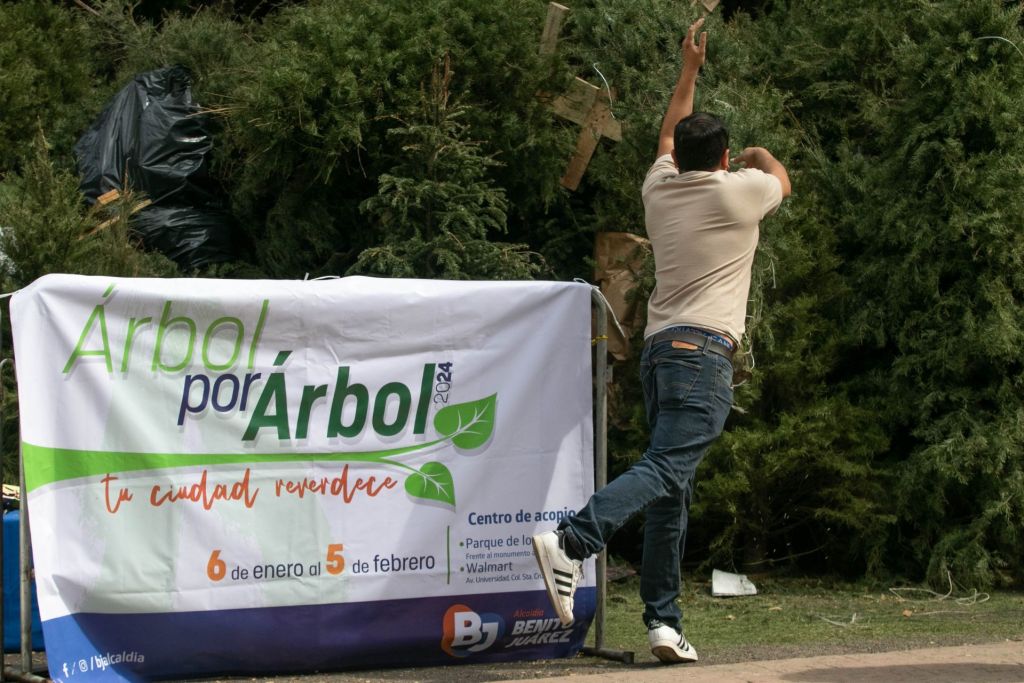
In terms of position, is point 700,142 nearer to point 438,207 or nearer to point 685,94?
point 685,94

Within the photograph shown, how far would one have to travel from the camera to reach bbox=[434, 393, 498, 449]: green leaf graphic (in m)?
4.39

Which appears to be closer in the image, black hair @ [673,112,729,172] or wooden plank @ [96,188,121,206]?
black hair @ [673,112,729,172]

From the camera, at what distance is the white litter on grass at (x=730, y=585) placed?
6359mm

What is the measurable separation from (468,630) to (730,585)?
244 centimetres

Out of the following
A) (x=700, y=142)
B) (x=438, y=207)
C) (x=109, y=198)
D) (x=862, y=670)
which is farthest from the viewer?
(x=109, y=198)

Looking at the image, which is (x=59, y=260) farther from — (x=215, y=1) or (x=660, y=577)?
(x=215, y=1)

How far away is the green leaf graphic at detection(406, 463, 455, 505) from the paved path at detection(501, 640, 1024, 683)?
73 cm

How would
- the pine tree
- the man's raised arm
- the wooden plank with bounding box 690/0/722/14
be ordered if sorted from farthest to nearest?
the wooden plank with bounding box 690/0/722/14 → the pine tree → the man's raised arm

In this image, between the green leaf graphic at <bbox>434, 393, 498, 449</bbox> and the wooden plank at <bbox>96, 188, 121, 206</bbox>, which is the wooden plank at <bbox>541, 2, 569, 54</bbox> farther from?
the green leaf graphic at <bbox>434, 393, 498, 449</bbox>

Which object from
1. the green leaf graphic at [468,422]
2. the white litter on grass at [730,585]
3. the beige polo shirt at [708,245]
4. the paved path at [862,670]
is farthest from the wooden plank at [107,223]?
the paved path at [862,670]

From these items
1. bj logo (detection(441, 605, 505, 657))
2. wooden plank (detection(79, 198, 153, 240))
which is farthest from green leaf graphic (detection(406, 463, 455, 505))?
wooden plank (detection(79, 198, 153, 240))

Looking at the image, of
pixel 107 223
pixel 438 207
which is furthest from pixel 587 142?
pixel 107 223

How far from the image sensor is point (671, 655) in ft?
14.1

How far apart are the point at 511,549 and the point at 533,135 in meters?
3.27
